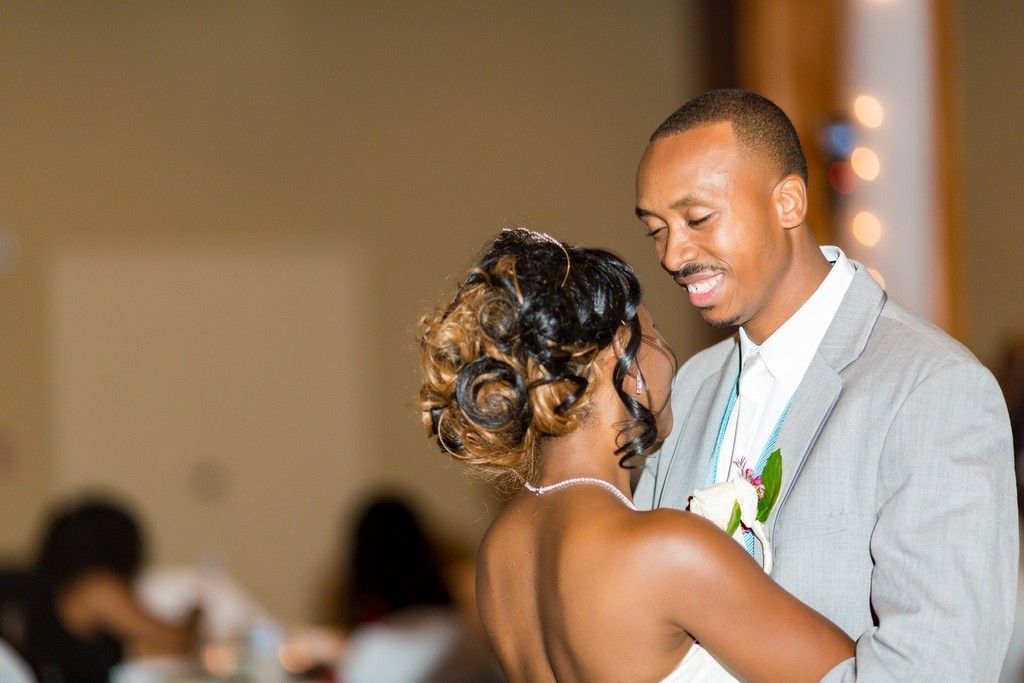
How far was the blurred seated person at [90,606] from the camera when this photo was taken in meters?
4.77

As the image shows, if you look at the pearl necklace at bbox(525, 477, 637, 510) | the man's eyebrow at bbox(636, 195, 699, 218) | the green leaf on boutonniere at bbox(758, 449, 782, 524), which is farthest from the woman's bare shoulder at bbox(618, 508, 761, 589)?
the man's eyebrow at bbox(636, 195, 699, 218)

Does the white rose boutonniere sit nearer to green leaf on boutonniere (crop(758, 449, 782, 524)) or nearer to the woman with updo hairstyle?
green leaf on boutonniere (crop(758, 449, 782, 524))

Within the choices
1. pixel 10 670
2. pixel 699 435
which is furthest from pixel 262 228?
pixel 699 435

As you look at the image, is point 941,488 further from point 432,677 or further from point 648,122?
point 648,122

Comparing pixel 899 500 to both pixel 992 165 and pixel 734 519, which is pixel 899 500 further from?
pixel 992 165

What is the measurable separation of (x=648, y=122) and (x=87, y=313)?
3.29 m

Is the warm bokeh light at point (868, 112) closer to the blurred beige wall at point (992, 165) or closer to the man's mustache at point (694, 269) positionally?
the blurred beige wall at point (992, 165)

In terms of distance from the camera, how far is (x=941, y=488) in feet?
5.79

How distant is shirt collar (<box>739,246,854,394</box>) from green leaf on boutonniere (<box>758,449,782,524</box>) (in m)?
0.14

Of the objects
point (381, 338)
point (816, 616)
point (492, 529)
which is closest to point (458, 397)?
point (492, 529)

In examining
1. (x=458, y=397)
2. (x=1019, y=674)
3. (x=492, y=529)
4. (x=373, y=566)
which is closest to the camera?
(x=458, y=397)

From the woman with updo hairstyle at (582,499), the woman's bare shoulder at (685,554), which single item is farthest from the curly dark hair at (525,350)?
the woman's bare shoulder at (685,554)

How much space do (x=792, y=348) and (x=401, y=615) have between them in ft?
8.85

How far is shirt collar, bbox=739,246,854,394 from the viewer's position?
2107 millimetres
